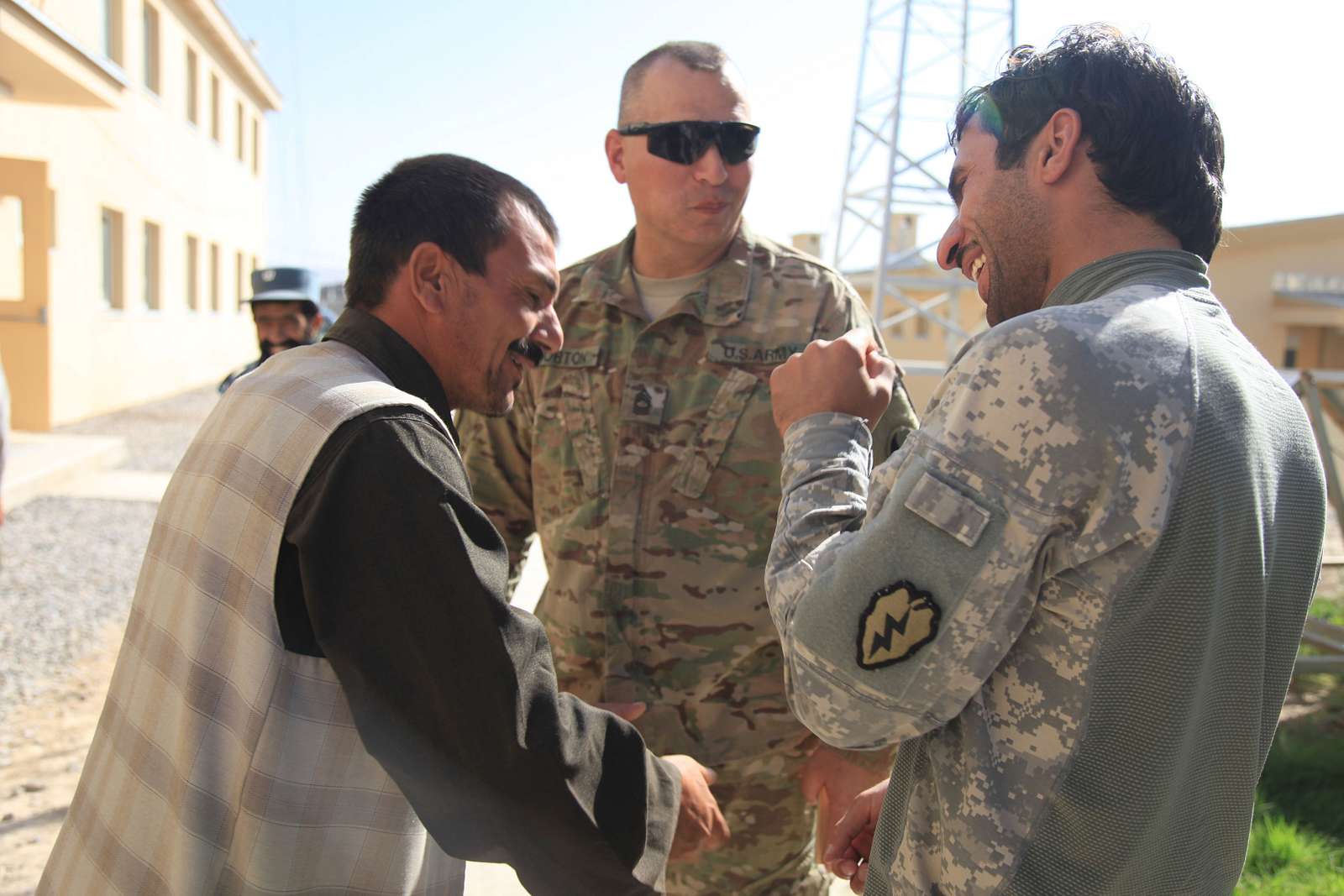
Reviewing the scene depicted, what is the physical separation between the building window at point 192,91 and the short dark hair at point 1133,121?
20.2m

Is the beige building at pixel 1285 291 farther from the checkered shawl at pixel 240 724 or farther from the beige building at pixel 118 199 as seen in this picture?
the checkered shawl at pixel 240 724

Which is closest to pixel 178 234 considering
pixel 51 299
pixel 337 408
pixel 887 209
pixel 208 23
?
→ pixel 208 23

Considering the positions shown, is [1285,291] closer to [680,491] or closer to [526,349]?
[680,491]

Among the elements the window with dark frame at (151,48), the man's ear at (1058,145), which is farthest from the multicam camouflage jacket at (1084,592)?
the window with dark frame at (151,48)

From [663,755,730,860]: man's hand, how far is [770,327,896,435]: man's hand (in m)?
0.69

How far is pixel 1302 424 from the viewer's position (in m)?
1.32

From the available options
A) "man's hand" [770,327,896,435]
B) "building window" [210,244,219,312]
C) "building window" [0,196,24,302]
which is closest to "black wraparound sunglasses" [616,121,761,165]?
"man's hand" [770,327,896,435]

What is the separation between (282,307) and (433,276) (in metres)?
3.50

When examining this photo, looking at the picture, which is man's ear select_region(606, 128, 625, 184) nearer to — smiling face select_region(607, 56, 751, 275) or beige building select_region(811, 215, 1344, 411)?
smiling face select_region(607, 56, 751, 275)

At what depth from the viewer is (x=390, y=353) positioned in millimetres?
1652

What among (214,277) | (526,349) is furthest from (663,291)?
(214,277)

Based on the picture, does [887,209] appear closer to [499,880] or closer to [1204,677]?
[499,880]

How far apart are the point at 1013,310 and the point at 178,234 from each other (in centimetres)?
1891

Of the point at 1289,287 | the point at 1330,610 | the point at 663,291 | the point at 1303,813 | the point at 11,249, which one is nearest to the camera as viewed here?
the point at 663,291
